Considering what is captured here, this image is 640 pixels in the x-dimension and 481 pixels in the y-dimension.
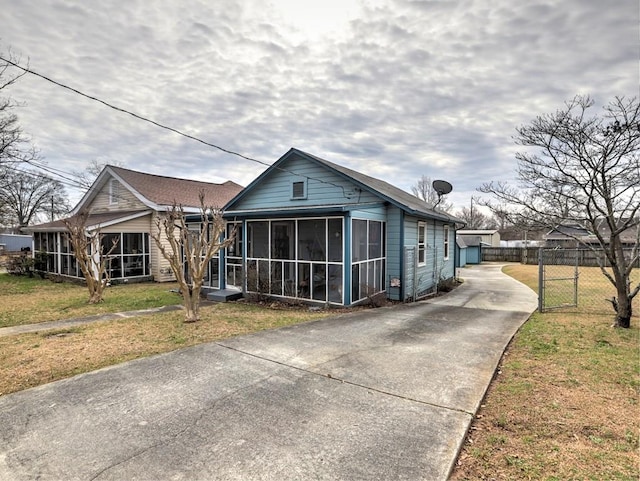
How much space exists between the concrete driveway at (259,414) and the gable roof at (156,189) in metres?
11.8

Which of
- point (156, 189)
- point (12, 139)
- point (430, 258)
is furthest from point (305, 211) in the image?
point (12, 139)

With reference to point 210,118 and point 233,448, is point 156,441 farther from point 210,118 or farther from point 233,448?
point 210,118

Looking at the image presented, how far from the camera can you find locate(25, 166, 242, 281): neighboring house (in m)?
15.4

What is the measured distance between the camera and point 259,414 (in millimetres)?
3438

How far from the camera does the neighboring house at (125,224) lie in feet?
50.5

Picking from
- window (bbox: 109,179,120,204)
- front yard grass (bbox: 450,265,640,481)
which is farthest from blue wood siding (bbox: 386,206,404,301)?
window (bbox: 109,179,120,204)

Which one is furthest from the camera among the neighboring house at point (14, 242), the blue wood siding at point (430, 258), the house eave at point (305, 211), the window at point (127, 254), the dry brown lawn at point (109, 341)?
the neighboring house at point (14, 242)

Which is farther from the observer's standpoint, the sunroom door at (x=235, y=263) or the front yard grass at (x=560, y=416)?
the sunroom door at (x=235, y=263)

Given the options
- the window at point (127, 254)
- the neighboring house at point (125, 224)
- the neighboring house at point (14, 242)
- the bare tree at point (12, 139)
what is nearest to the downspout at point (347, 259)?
the neighboring house at point (125, 224)

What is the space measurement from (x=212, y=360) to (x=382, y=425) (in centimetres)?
291

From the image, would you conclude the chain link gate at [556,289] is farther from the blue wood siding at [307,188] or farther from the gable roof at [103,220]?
the gable roof at [103,220]

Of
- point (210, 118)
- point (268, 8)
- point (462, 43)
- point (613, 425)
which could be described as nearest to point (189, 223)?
point (210, 118)

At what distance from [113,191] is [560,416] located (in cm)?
2050

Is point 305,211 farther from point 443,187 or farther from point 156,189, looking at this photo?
point 156,189
